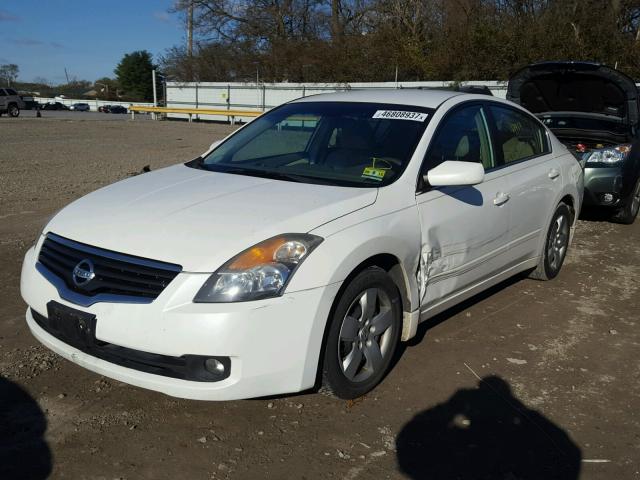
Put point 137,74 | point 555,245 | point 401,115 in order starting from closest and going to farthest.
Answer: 1. point 401,115
2. point 555,245
3. point 137,74

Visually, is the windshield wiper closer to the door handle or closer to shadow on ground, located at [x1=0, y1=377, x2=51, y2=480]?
the door handle

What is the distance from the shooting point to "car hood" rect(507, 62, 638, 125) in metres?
8.08

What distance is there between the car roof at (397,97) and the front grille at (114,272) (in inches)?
Result: 84.8

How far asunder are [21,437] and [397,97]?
121 inches

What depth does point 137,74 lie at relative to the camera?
8862 centimetres

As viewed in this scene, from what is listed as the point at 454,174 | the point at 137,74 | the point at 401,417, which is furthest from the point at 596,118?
the point at 137,74

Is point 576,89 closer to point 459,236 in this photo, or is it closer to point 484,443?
point 459,236

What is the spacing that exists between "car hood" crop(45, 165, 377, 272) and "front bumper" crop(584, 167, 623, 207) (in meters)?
5.25

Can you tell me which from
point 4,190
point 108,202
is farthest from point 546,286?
point 4,190

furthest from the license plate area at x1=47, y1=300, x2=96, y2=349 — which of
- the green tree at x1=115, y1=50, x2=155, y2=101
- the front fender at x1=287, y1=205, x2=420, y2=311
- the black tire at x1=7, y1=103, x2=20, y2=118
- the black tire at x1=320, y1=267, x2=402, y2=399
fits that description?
the green tree at x1=115, y1=50, x2=155, y2=101

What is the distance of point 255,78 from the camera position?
4003 cm

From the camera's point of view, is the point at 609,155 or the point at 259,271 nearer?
the point at 259,271

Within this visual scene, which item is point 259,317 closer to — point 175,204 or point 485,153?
point 175,204

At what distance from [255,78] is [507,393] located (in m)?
38.7
